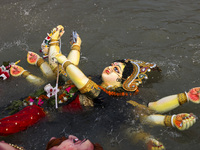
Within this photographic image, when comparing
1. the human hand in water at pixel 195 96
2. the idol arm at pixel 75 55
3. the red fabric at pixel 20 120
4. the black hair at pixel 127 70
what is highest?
the idol arm at pixel 75 55

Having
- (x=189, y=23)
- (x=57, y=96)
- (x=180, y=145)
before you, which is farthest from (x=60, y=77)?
(x=189, y=23)

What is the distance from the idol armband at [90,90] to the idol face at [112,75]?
27cm

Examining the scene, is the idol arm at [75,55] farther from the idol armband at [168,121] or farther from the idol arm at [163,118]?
the idol armband at [168,121]

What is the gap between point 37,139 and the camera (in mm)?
3289

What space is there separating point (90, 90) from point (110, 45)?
2.22 metres

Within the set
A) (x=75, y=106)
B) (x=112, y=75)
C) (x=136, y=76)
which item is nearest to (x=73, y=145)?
(x=75, y=106)

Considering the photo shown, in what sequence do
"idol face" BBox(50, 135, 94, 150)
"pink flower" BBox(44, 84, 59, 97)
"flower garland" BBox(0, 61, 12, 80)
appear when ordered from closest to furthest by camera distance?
1. "idol face" BBox(50, 135, 94, 150)
2. "pink flower" BBox(44, 84, 59, 97)
3. "flower garland" BBox(0, 61, 12, 80)

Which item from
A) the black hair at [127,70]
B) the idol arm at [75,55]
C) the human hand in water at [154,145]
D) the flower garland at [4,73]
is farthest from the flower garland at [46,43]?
the human hand in water at [154,145]

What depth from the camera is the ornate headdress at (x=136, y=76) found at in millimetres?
3607

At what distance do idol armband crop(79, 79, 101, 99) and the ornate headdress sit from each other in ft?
1.45

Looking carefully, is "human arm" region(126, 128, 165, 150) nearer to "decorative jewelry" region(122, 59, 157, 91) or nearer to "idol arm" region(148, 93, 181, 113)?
"idol arm" region(148, 93, 181, 113)

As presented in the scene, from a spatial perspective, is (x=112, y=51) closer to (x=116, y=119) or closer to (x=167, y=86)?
(x=167, y=86)

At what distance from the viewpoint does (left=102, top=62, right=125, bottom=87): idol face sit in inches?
143

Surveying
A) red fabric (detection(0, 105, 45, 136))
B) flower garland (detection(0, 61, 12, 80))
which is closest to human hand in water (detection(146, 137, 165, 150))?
red fabric (detection(0, 105, 45, 136))
